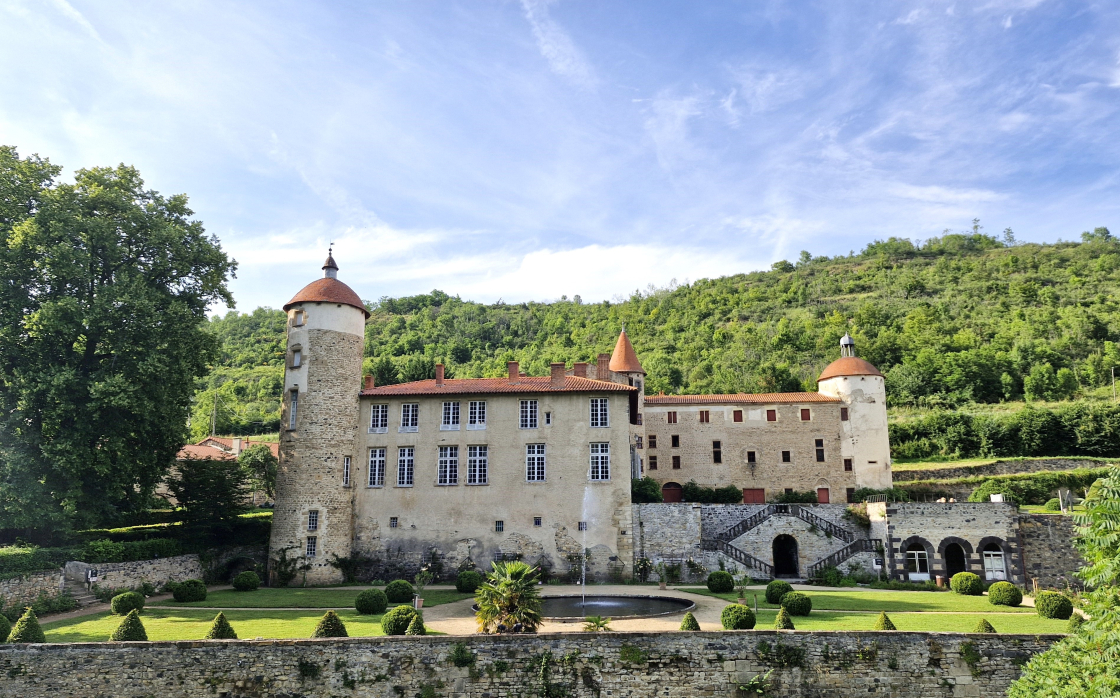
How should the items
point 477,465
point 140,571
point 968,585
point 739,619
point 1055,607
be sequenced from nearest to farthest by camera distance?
1. point 739,619
2. point 1055,607
3. point 140,571
4. point 968,585
5. point 477,465

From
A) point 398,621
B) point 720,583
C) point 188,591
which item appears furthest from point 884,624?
point 188,591

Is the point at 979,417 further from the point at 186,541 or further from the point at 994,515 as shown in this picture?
the point at 186,541

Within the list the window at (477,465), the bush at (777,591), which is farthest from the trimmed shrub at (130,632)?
the bush at (777,591)

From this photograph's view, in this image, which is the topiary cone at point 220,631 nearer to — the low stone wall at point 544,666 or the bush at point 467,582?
the low stone wall at point 544,666

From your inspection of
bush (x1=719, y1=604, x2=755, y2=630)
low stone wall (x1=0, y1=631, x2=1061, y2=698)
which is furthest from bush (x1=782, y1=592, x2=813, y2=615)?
low stone wall (x1=0, y1=631, x2=1061, y2=698)

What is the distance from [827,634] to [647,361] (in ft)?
198

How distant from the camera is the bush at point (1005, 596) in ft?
81.6

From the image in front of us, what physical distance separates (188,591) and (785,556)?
2621cm

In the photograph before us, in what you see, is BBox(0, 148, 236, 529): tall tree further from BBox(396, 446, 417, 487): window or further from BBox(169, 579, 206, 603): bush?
BBox(396, 446, 417, 487): window

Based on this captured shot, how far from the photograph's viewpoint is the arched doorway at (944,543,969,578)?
31391mm

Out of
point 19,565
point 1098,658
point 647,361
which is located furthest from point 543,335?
point 1098,658

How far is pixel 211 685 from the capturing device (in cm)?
1714

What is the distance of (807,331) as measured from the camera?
8319 centimetres

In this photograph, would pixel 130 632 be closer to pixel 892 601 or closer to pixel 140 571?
pixel 140 571
